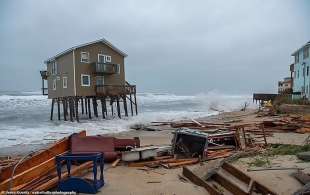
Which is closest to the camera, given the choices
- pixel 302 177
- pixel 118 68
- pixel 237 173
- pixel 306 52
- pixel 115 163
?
pixel 302 177

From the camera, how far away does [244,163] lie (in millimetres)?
11062

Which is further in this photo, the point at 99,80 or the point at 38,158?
the point at 99,80

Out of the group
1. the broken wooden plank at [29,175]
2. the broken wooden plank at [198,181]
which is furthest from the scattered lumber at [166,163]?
the broken wooden plank at [29,175]

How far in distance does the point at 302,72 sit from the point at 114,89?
2561 centimetres

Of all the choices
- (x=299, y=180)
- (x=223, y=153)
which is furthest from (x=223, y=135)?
(x=299, y=180)

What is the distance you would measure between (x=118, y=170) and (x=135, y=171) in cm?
58

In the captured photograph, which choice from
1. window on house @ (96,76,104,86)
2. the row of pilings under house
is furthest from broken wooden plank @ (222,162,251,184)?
window on house @ (96,76,104,86)

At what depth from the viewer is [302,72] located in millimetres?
48406

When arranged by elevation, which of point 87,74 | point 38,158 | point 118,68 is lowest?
point 38,158

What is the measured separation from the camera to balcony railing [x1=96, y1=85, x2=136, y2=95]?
135 ft

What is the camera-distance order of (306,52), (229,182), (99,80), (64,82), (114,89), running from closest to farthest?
(229,182), (64,82), (99,80), (114,89), (306,52)

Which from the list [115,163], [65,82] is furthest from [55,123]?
[115,163]

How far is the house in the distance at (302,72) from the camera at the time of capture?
45156 millimetres

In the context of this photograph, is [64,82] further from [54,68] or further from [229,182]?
[229,182]
